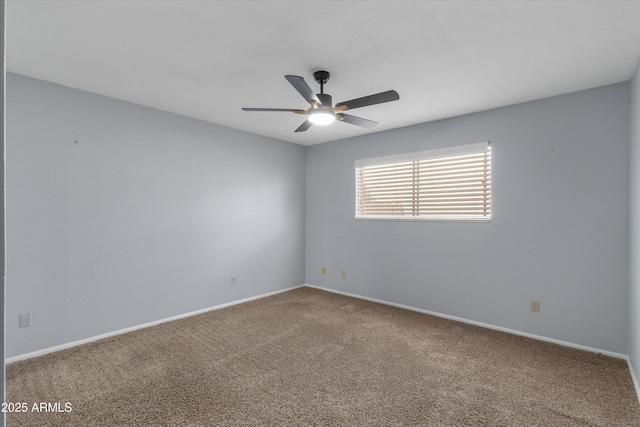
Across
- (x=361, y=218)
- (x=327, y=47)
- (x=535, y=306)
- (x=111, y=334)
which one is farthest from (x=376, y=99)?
(x=111, y=334)

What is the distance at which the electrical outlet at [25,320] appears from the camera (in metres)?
2.74

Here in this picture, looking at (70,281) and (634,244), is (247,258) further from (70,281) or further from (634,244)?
(634,244)

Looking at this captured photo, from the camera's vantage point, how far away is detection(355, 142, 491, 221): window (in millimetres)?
A: 3639

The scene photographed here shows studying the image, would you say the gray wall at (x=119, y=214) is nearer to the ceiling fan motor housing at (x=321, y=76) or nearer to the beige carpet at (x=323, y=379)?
the beige carpet at (x=323, y=379)

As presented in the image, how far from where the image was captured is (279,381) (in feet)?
7.82

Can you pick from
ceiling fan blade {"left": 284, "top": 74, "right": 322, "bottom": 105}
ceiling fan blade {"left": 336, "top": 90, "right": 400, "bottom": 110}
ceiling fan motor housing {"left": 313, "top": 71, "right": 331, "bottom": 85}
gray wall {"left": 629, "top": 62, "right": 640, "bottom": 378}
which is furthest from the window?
ceiling fan blade {"left": 284, "top": 74, "right": 322, "bottom": 105}

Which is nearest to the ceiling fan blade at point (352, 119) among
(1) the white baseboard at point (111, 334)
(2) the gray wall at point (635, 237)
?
(2) the gray wall at point (635, 237)

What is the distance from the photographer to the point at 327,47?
223 cm

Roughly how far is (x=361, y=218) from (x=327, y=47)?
2.87 metres

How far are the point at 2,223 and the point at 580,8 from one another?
2682mm

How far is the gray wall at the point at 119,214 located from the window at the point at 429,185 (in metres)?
1.64


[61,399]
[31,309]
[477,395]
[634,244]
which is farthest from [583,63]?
[31,309]

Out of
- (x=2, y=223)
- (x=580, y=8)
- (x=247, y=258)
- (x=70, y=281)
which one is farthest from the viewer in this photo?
(x=247, y=258)

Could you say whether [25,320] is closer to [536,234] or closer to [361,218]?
[361,218]
